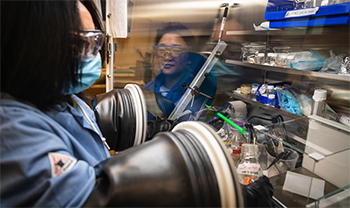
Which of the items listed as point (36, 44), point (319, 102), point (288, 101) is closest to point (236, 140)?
point (288, 101)

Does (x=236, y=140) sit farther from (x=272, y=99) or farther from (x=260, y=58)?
(x=260, y=58)

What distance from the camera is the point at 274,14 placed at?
1.24 meters

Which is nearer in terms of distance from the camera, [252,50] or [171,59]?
[252,50]

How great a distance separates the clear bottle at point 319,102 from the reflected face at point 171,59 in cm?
109

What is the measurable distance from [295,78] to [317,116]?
527 millimetres

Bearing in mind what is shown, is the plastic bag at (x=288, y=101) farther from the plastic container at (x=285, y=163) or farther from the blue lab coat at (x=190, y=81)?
the blue lab coat at (x=190, y=81)

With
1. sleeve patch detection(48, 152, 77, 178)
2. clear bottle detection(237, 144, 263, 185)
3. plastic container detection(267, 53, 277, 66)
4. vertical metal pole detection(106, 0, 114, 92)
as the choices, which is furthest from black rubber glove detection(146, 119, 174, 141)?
vertical metal pole detection(106, 0, 114, 92)

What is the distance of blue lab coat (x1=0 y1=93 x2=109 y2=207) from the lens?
435mm

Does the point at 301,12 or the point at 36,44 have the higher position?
the point at 301,12

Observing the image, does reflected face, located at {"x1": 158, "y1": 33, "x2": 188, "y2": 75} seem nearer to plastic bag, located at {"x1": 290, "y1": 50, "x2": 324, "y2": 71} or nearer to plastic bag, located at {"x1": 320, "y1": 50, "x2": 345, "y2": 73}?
plastic bag, located at {"x1": 290, "y1": 50, "x2": 324, "y2": 71}

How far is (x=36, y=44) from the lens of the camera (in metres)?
0.53

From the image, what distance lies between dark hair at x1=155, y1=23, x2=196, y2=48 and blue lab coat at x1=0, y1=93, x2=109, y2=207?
1577 millimetres

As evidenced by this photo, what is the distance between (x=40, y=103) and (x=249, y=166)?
101 centimetres

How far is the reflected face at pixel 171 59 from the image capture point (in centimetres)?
189
